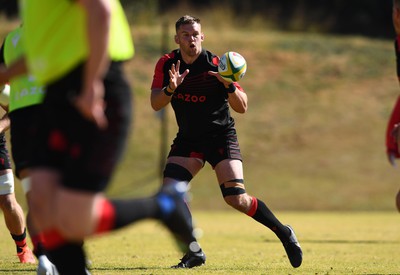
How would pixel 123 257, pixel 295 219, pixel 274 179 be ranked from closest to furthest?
pixel 123 257 < pixel 295 219 < pixel 274 179

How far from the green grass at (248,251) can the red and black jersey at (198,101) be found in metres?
1.21

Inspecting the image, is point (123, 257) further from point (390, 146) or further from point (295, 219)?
point (295, 219)

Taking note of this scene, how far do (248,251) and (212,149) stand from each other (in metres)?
2.31

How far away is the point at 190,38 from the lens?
831 cm

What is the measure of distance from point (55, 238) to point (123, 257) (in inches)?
169

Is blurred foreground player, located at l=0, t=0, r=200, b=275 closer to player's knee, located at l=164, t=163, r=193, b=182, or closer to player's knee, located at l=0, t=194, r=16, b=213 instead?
player's knee, located at l=164, t=163, r=193, b=182

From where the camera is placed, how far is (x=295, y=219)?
1866cm

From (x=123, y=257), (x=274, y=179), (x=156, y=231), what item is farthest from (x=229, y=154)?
(x=274, y=179)

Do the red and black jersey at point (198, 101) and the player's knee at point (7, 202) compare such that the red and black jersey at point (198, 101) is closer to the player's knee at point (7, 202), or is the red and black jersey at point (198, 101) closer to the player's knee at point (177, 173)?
the player's knee at point (177, 173)

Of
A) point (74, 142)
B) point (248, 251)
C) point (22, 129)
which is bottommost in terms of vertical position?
point (248, 251)

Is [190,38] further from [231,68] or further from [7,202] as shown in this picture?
[7,202]

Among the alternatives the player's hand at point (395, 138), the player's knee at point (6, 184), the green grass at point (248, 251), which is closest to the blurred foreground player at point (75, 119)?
the green grass at point (248, 251)

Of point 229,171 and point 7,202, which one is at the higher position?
point 229,171

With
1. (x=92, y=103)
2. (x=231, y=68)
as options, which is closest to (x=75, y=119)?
(x=92, y=103)
